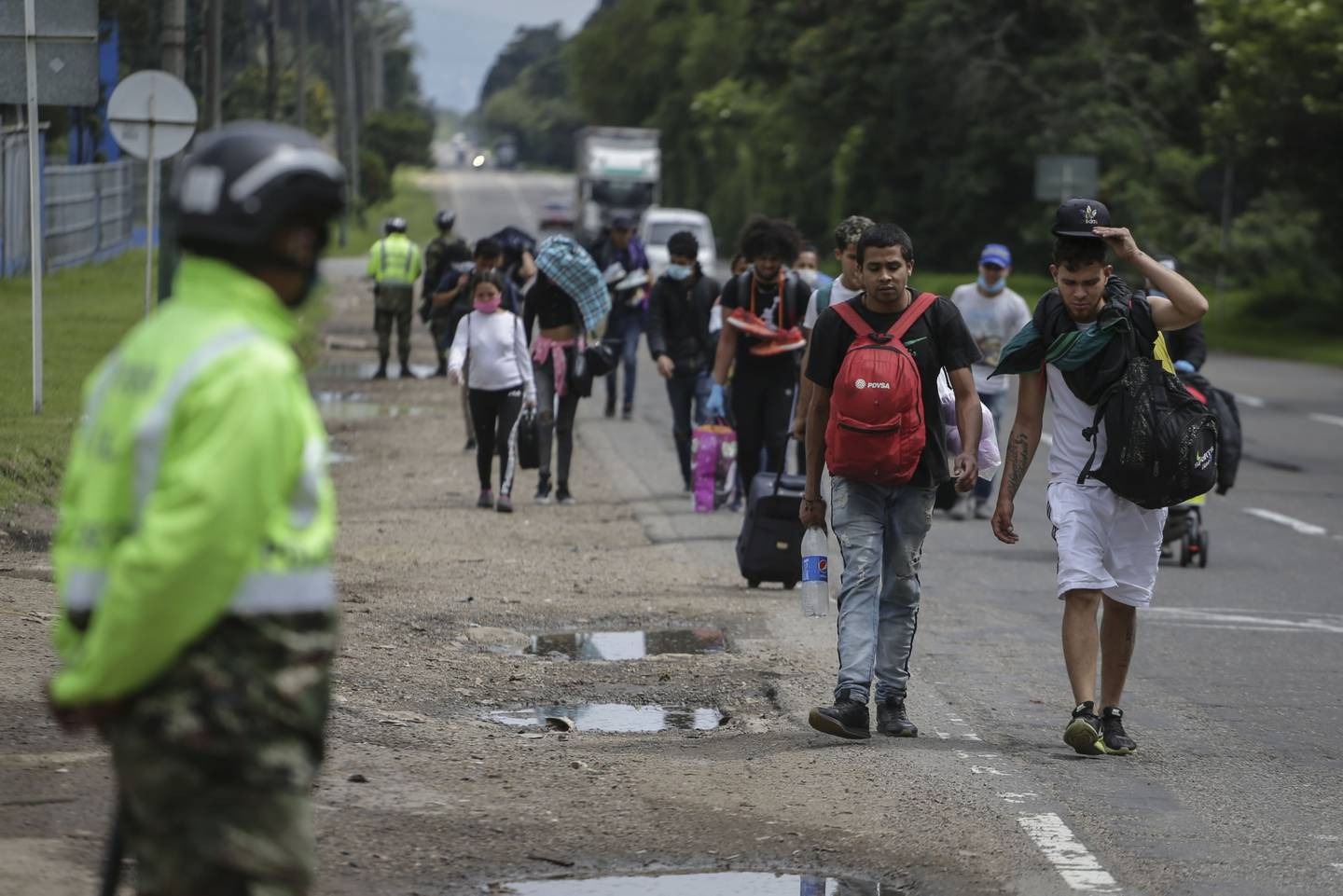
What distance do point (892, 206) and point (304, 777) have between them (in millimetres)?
56166

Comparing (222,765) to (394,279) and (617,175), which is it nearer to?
(394,279)

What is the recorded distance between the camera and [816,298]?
37.7 feet

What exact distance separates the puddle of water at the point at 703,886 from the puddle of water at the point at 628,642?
134 inches

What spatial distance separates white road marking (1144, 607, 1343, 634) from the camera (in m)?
10.5

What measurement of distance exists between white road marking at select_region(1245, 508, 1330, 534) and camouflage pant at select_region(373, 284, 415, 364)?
1109 centimetres

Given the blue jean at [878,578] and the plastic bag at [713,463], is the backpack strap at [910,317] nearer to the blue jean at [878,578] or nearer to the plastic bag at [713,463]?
the blue jean at [878,578]

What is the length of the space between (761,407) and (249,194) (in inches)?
362

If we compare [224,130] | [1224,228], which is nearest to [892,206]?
[1224,228]

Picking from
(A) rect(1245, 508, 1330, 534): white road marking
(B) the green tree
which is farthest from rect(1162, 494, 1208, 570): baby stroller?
(B) the green tree

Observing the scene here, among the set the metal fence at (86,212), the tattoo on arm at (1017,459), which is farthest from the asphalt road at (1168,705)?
the metal fence at (86,212)

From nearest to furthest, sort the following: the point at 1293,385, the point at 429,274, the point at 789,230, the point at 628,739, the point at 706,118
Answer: the point at 628,739 → the point at 789,230 → the point at 429,274 → the point at 1293,385 → the point at 706,118

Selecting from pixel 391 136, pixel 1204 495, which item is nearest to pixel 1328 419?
pixel 1204 495

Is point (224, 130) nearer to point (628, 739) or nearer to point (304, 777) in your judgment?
point (304, 777)

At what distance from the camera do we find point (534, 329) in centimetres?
1505
